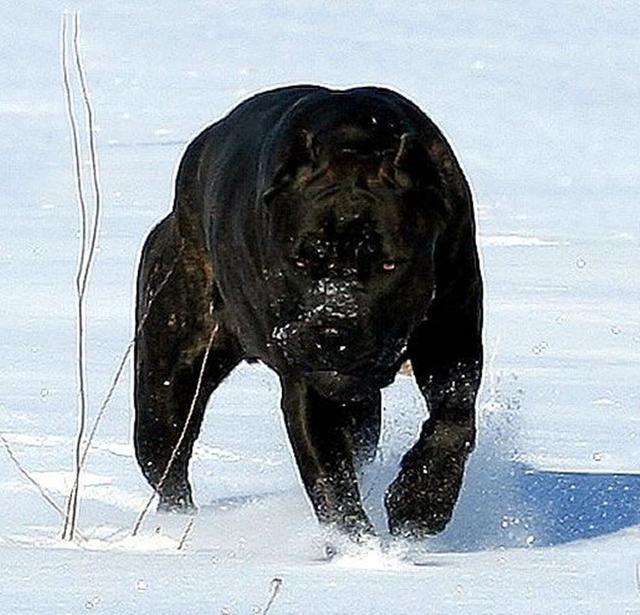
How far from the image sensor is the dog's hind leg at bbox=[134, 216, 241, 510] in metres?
5.77

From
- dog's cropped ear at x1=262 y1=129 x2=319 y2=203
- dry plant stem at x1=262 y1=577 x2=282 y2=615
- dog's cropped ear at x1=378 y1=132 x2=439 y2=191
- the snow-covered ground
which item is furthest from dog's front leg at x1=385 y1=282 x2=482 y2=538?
dry plant stem at x1=262 y1=577 x2=282 y2=615

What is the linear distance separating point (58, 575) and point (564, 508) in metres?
1.81

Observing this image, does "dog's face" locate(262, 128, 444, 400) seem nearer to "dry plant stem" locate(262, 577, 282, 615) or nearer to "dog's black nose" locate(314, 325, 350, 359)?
"dog's black nose" locate(314, 325, 350, 359)

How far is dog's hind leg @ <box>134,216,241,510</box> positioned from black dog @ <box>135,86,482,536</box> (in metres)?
0.30

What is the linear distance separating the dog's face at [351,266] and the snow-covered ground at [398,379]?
404 millimetres

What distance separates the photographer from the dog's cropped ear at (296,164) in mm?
4656

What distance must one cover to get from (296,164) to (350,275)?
0.32m

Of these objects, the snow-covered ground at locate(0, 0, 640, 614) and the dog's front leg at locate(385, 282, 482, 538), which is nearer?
the snow-covered ground at locate(0, 0, 640, 614)

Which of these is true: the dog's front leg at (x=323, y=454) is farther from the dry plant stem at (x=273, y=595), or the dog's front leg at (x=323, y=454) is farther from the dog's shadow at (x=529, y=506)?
the dry plant stem at (x=273, y=595)

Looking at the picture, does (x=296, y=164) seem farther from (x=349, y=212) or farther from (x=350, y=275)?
(x=350, y=275)

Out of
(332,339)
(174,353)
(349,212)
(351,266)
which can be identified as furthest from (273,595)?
(174,353)

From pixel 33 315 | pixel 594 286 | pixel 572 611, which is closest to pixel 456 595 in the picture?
pixel 572 611

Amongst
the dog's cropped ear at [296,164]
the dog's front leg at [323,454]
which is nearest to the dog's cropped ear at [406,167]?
the dog's cropped ear at [296,164]

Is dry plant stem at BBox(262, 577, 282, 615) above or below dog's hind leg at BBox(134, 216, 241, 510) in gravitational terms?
above
